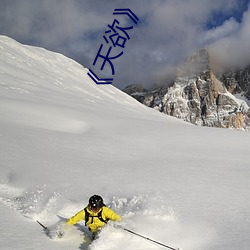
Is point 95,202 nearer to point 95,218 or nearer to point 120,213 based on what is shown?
point 95,218

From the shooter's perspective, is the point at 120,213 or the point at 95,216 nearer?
the point at 95,216

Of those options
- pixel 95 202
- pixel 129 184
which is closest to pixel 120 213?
pixel 95 202

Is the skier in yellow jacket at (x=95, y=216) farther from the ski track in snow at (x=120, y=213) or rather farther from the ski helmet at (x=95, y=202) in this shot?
the ski track in snow at (x=120, y=213)

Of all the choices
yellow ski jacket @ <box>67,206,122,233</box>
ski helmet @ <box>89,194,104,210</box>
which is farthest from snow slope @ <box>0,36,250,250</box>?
ski helmet @ <box>89,194,104,210</box>

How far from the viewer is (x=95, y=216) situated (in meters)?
5.89

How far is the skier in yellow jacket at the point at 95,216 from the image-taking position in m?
5.80

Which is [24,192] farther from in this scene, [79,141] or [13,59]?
[13,59]

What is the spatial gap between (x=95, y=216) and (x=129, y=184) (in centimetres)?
239

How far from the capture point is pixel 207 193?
743cm

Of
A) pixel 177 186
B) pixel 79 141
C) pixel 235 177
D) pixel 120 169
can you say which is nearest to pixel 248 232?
pixel 177 186

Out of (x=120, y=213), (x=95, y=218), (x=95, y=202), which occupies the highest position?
(x=95, y=202)

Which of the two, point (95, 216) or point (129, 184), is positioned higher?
point (129, 184)

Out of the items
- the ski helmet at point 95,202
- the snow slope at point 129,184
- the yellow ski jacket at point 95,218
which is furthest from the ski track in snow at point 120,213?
the ski helmet at point 95,202

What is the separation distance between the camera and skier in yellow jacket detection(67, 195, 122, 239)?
19.0ft
